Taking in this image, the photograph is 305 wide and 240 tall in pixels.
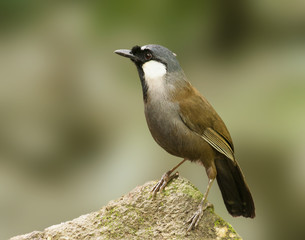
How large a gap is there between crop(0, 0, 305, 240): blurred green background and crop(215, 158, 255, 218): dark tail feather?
1495mm

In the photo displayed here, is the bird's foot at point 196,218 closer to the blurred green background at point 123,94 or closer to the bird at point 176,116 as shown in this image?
the bird at point 176,116

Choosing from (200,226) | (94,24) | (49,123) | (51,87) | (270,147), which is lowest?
(200,226)

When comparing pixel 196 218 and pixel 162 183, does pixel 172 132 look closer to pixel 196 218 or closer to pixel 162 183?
pixel 162 183

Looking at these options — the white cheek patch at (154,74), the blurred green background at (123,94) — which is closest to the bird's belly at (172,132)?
the white cheek patch at (154,74)

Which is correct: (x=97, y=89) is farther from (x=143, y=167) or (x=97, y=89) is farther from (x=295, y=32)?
(x=295, y=32)

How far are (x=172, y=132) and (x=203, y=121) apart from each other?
0.25 m

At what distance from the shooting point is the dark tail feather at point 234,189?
157 inches

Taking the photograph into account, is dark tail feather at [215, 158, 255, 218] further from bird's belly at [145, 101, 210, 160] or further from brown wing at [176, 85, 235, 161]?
bird's belly at [145, 101, 210, 160]

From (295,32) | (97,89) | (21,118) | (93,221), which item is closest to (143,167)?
(97,89)

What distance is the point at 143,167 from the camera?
18.0ft

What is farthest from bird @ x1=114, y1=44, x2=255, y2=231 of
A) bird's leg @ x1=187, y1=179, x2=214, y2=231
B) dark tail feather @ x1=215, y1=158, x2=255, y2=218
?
dark tail feather @ x1=215, y1=158, x2=255, y2=218

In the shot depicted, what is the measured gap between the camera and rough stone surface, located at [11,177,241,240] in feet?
11.7

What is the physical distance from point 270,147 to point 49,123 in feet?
7.36

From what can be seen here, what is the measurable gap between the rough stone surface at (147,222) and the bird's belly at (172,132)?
273 mm
